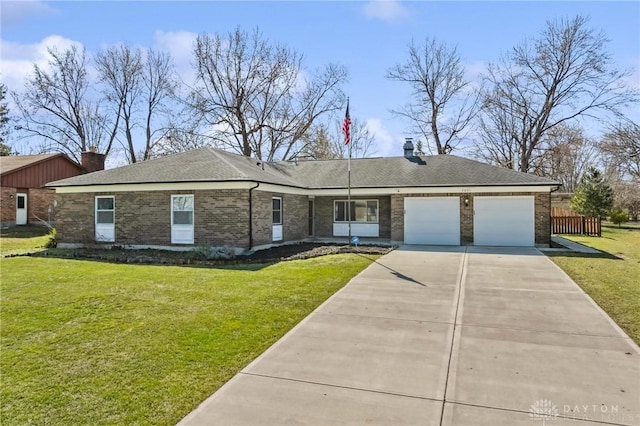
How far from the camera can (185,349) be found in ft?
16.0

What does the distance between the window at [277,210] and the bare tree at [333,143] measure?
1386 cm

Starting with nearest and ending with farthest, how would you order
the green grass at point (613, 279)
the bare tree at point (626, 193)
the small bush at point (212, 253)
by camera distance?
the green grass at point (613, 279)
the small bush at point (212, 253)
the bare tree at point (626, 193)

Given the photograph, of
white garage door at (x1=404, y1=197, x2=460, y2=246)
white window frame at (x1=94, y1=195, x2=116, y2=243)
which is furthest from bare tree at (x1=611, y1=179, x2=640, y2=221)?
white window frame at (x1=94, y1=195, x2=116, y2=243)

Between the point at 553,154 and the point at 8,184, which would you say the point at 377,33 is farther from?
the point at 553,154

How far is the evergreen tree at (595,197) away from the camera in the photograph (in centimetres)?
2695

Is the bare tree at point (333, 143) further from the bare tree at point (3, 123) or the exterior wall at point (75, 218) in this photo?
the bare tree at point (3, 123)

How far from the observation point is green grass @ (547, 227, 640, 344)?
20.6 feet

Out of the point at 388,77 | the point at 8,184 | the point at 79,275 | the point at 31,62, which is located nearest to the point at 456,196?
the point at 79,275

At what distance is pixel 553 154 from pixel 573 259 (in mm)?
26363

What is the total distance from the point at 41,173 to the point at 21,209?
2.72 meters

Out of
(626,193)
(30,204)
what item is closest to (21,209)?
(30,204)

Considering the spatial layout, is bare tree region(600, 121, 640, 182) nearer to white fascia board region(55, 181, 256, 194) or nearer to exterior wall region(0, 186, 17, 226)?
white fascia board region(55, 181, 256, 194)

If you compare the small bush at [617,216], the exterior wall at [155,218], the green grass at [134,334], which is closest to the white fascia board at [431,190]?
the exterior wall at [155,218]

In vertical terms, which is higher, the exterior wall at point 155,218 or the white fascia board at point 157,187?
the white fascia board at point 157,187
